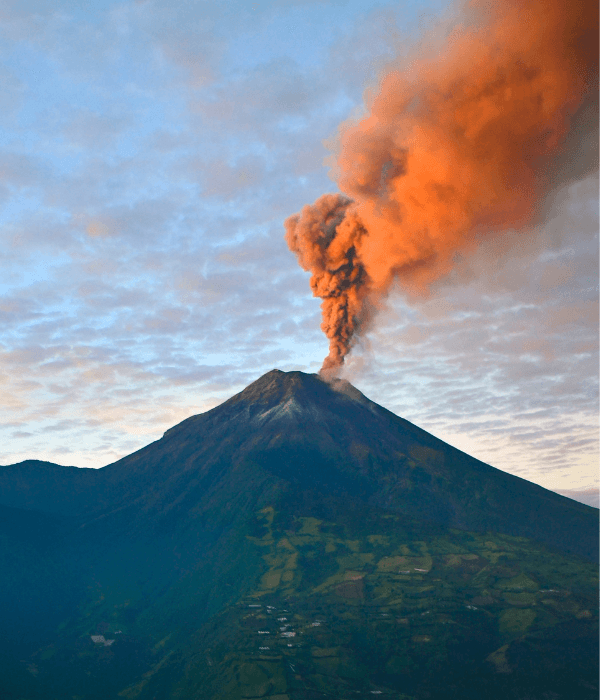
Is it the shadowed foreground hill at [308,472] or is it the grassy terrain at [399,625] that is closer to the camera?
the grassy terrain at [399,625]

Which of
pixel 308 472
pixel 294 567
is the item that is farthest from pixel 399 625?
pixel 308 472

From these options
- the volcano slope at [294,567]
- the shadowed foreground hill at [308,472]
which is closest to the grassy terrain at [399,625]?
the volcano slope at [294,567]

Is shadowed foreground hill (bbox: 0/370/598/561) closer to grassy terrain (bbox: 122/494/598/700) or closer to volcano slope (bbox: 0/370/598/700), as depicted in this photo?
volcano slope (bbox: 0/370/598/700)

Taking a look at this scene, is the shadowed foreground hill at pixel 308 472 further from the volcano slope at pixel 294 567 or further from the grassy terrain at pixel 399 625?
the grassy terrain at pixel 399 625

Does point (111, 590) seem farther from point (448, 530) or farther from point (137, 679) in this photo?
point (448, 530)

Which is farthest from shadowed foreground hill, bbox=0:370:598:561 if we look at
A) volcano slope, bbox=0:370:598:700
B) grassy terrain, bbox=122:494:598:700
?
grassy terrain, bbox=122:494:598:700

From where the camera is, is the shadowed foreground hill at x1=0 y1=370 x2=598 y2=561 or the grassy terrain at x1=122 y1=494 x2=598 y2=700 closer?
the grassy terrain at x1=122 y1=494 x2=598 y2=700

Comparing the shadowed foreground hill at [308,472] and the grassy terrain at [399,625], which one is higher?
the shadowed foreground hill at [308,472]

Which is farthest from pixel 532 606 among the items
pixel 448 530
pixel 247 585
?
pixel 247 585
